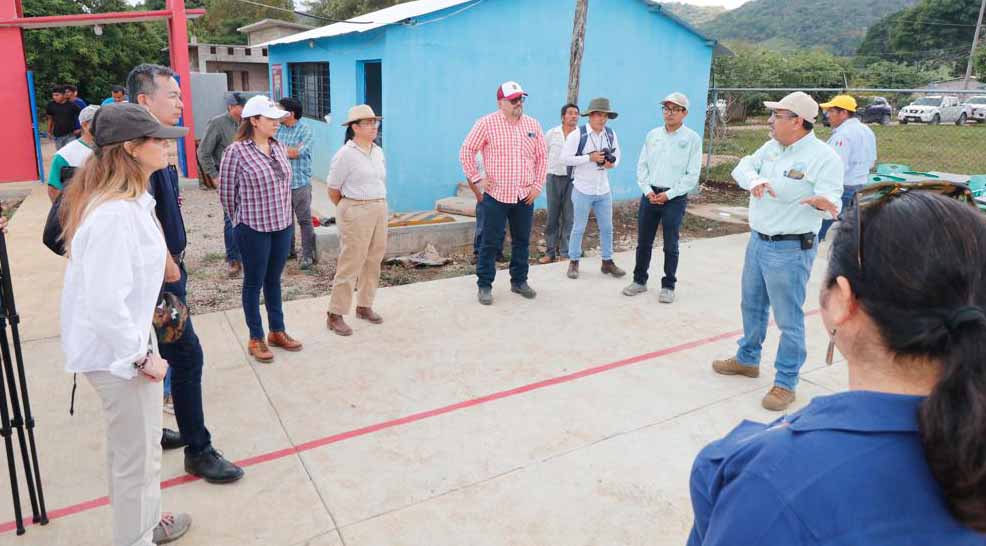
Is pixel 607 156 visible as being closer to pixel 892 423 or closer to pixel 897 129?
pixel 892 423

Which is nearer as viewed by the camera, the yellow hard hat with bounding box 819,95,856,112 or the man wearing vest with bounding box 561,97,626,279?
the man wearing vest with bounding box 561,97,626,279

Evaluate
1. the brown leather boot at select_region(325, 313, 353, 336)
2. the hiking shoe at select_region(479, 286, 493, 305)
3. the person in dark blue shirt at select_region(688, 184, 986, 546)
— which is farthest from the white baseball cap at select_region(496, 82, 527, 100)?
the person in dark blue shirt at select_region(688, 184, 986, 546)

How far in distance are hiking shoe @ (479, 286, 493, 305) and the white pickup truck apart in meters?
30.6

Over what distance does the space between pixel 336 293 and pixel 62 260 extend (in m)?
3.94

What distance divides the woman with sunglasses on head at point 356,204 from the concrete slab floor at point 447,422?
364 millimetres

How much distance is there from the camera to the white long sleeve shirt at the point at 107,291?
85.0 inches

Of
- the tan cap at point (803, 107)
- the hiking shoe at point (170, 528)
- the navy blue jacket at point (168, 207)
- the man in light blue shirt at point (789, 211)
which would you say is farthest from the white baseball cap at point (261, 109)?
the tan cap at point (803, 107)

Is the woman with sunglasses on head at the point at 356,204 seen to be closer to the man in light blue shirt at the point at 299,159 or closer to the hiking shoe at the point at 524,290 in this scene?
the hiking shoe at the point at 524,290

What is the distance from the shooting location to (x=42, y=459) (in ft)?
10.9

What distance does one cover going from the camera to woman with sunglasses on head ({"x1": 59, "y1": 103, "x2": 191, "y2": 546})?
2178mm

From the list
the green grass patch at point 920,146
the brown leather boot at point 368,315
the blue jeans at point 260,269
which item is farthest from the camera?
the green grass patch at point 920,146

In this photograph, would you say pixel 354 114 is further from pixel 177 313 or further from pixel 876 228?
pixel 876 228

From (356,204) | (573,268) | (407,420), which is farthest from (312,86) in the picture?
(407,420)

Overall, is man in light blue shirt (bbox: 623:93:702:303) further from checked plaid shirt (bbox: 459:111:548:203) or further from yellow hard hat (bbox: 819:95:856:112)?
yellow hard hat (bbox: 819:95:856:112)
